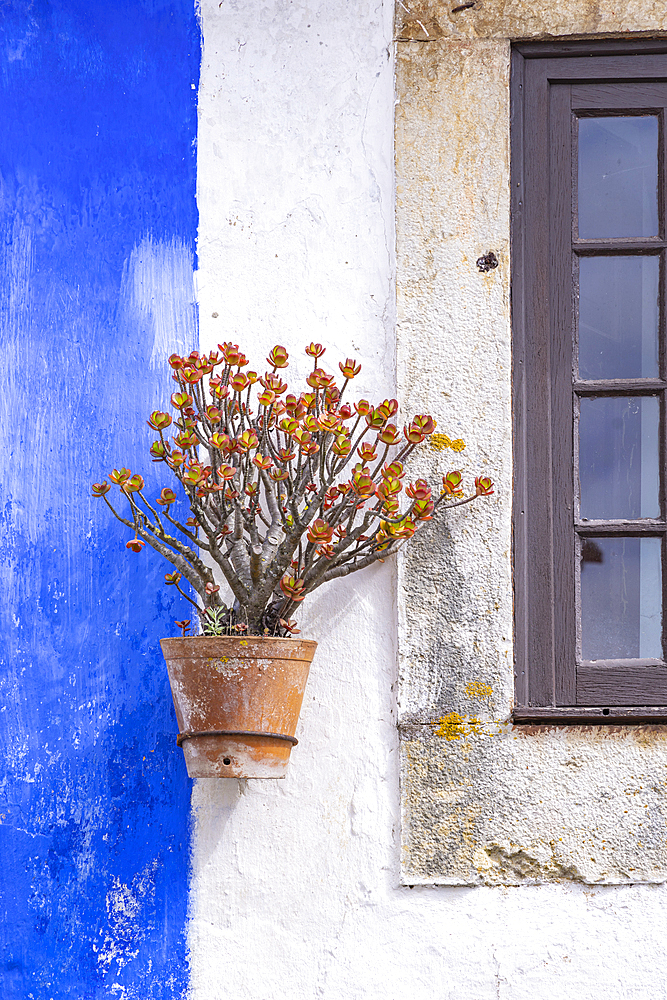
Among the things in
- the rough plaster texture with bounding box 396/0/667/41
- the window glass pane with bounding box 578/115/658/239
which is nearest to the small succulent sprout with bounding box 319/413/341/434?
the window glass pane with bounding box 578/115/658/239

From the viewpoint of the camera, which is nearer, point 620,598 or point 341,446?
point 341,446

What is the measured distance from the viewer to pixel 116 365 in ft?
7.14

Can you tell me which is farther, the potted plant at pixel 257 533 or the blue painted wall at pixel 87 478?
the blue painted wall at pixel 87 478

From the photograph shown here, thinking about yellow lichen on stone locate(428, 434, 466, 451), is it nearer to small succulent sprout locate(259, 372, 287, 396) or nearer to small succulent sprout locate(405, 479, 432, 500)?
small succulent sprout locate(405, 479, 432, 500)

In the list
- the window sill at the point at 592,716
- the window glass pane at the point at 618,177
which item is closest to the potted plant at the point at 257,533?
the window sill at the point at 592,716

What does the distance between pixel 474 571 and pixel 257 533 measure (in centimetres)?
54

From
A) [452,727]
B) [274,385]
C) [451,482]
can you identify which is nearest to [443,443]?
[451,482]

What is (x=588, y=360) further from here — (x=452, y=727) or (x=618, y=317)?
(x=452, y=727)

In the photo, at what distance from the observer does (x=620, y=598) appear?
2.17 m

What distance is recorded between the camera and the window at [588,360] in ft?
6.97

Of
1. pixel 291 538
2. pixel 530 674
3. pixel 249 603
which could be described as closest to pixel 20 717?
pixel 249 603

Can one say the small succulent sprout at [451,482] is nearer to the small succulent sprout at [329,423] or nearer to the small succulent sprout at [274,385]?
the small succulent sprout at [329,423]

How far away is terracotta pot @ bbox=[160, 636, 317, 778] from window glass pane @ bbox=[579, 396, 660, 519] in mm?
867

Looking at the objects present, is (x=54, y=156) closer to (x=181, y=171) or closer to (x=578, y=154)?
(x=181, y=171)
